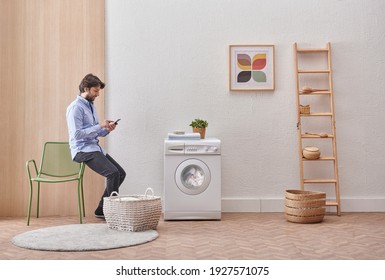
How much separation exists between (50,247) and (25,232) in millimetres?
796

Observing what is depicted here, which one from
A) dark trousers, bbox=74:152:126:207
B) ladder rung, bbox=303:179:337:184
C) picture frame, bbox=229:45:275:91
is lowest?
ladder rung, bbox=303:179:337:184

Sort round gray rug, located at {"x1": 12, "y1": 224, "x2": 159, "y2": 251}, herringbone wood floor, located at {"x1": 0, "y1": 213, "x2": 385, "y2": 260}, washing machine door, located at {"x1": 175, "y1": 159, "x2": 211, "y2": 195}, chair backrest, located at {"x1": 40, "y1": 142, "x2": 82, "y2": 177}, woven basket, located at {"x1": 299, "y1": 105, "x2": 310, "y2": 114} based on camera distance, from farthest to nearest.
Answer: woven basket, located at {"x1": 299, "y1": 105, "x2": 310, "y2": 114} < chair backrest, located at {"x1": 40, "y1": 142, "x2": 82, "y2": 177} < washing machine door, located at {"x1": 175, "y1": 159, "x2": 211, "y2": 195} < round gray rug, located at {"x1": 12, "y1": 224, "x2": 159, "y2": 251} < herringbone wood floor, located at {"x1": 0, "y1": 213, "x2": 385, "y2": 260}

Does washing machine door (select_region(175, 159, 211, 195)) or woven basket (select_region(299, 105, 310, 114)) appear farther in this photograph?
woven basket (select_region(299, 105, 310, 114))

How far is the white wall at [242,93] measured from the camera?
17.6ft

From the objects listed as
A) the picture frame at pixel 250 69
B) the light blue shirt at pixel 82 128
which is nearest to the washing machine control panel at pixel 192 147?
the light blue shirt at pixel 82 128

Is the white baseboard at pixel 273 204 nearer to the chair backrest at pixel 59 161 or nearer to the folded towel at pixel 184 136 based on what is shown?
the folded towel at pixel 184 136

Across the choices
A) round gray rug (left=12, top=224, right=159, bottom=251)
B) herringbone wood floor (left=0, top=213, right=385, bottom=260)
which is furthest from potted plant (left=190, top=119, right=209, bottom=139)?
round gray rug (left=12, top=224, right=159, bottom=251)

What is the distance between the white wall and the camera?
17.6ft

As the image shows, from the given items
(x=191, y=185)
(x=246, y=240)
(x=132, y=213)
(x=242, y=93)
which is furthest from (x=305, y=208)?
(x=132, y=213)

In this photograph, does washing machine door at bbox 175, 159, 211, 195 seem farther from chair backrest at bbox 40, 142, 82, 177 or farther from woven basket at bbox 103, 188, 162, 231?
chair backrest at bbox 40, 142, 82, 177

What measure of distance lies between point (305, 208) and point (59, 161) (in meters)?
2.59

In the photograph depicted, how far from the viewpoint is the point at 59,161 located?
5.02 m

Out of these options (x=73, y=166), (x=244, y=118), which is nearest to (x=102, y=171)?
(x=73, y=166)

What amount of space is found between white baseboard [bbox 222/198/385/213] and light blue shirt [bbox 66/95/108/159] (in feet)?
5.36
